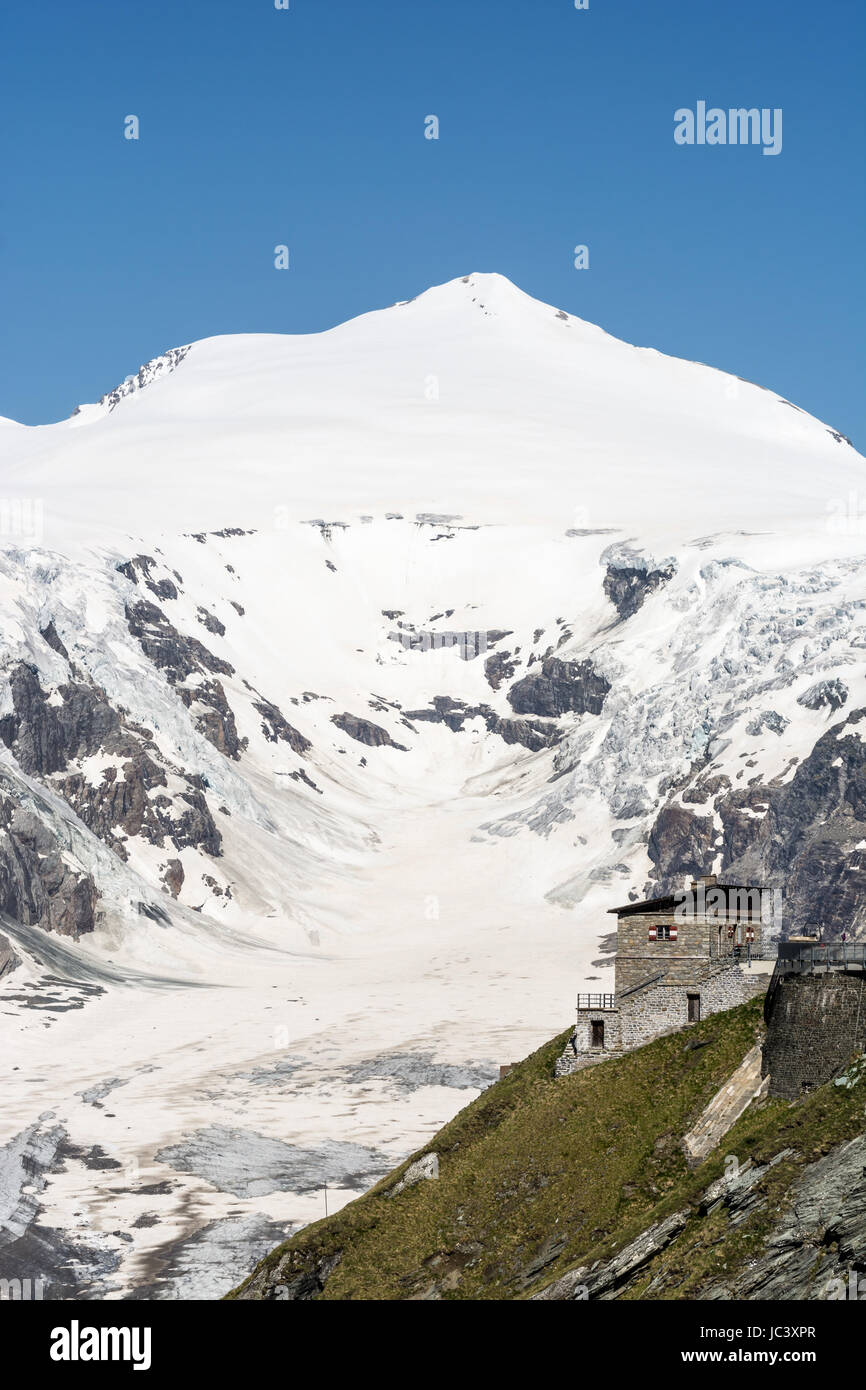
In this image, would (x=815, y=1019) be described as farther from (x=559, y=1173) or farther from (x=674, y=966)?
(x=674, y=966)

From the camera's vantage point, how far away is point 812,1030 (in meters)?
54.5

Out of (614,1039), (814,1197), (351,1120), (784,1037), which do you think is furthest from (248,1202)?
(814,1197)

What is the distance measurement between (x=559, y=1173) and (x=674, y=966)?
9821 millimetres

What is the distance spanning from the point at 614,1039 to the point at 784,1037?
36.0ft

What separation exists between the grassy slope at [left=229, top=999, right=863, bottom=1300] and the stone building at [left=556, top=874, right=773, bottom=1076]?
1258 mm

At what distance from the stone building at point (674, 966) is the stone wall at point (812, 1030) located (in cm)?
654

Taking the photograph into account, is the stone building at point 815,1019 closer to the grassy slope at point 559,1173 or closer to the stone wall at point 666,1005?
the grassy slope at point 559,1173

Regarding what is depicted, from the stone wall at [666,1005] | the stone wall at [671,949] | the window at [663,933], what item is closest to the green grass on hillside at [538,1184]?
the stone wall at [666,1005]

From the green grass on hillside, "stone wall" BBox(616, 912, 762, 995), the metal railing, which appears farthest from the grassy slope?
"stone wall" BBox(616, 912, 762, 995)

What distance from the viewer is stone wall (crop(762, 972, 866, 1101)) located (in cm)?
5322

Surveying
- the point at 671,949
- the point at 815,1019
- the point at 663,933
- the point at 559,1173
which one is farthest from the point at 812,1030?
the point at 663,933
